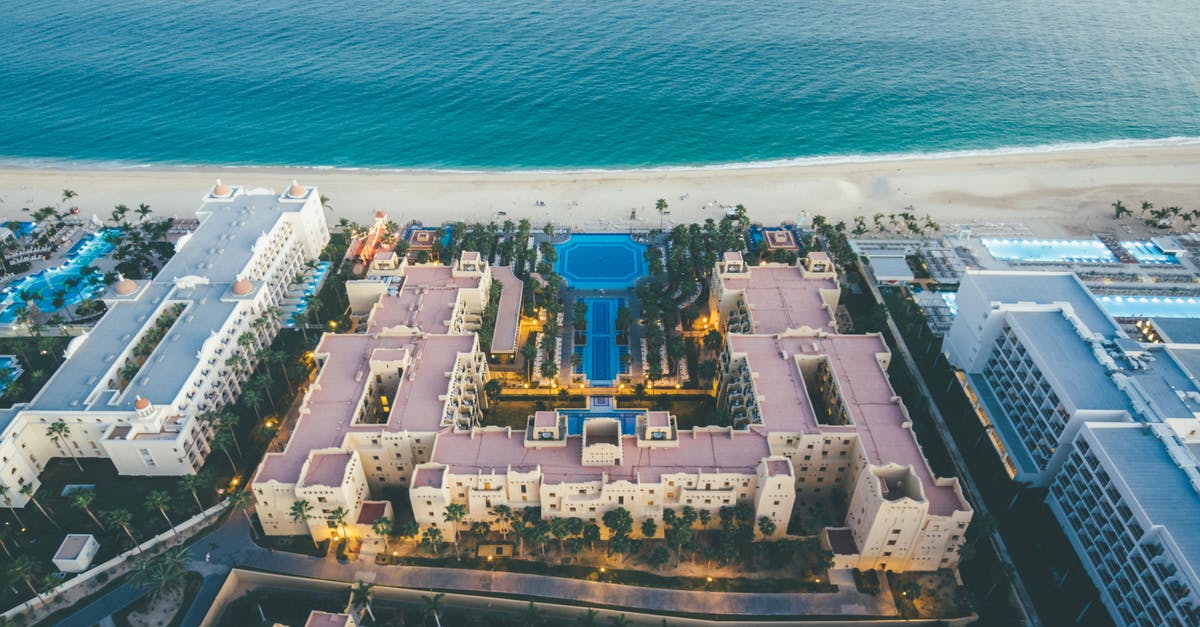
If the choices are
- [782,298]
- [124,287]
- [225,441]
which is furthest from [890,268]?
[124,287]

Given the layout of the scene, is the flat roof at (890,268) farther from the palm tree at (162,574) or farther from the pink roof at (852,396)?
the palm tree at (162,574)

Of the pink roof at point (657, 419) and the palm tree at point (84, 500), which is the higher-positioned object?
the pink roof at point (657, 419)

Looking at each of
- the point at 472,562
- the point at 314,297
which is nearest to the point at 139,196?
the point at 314,297

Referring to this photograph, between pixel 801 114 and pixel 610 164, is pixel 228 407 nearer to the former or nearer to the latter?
pixel 610 164

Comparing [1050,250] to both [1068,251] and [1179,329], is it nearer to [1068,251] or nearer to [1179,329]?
[1068,251]

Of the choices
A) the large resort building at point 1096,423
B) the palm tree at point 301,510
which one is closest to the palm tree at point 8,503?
the palm tree at point 301,510

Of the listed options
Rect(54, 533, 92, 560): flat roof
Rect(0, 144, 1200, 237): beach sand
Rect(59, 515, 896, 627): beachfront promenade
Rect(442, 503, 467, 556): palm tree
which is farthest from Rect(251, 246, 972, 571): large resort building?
Rect(0, 144, 1200, 237): beach sand
